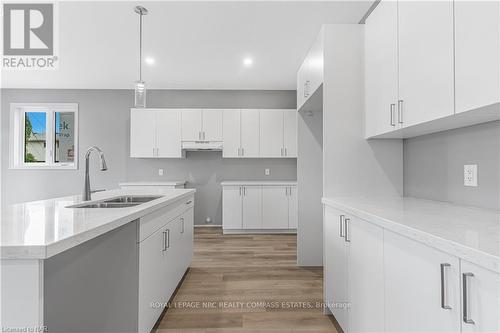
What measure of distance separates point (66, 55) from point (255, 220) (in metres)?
3.81

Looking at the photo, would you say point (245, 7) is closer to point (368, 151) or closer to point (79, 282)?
point (368, 151)

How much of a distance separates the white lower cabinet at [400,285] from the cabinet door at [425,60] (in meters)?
0.69

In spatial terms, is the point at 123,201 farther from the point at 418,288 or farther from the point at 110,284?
the point at 418,288

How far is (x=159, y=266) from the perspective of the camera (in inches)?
78.5

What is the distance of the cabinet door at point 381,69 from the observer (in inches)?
70.8

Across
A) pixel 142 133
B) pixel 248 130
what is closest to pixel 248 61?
pixel 248 130

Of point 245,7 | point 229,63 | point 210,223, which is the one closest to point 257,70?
point 229,63

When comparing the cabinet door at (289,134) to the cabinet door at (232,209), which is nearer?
the cabinet door at (232,209)

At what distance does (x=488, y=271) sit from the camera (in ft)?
2.46

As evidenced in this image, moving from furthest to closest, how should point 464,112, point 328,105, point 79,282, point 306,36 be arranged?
point 306,36
point 328,105
point 79,282
point 464,112

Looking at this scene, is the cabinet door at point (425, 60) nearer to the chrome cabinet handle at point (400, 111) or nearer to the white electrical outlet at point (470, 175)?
the chrome cabinet handle at point (400, 111)

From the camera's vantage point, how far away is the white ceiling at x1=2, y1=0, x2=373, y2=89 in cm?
283

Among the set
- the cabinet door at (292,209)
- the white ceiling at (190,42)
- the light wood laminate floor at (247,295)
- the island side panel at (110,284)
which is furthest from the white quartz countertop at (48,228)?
the cabinet door at (292,209)

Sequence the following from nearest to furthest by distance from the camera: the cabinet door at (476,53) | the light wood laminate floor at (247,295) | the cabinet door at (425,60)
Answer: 1. the cabinet door at (476,53)
2. the cabinet door at (425,60)
3. the light wood laminate floor at (247,295)
